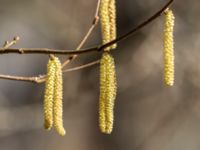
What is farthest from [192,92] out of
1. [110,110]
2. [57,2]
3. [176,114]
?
[110,110]

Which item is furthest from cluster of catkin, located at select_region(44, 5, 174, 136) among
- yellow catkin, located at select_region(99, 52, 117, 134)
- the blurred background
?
the blurred background

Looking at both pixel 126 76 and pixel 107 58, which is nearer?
pixel 107 58

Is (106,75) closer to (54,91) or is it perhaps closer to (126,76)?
(54,91)

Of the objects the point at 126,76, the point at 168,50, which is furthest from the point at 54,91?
the point at 126,76

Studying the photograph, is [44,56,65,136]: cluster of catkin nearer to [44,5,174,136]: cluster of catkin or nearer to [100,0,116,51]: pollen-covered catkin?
[44,5,174,136]: cluster of catkin

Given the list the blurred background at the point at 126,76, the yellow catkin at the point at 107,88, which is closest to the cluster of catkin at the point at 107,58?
the yellow catkin at the point at 107,88

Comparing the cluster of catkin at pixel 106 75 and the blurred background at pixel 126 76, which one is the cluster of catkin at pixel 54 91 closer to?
the cluster of catkin at pixel 106 75
